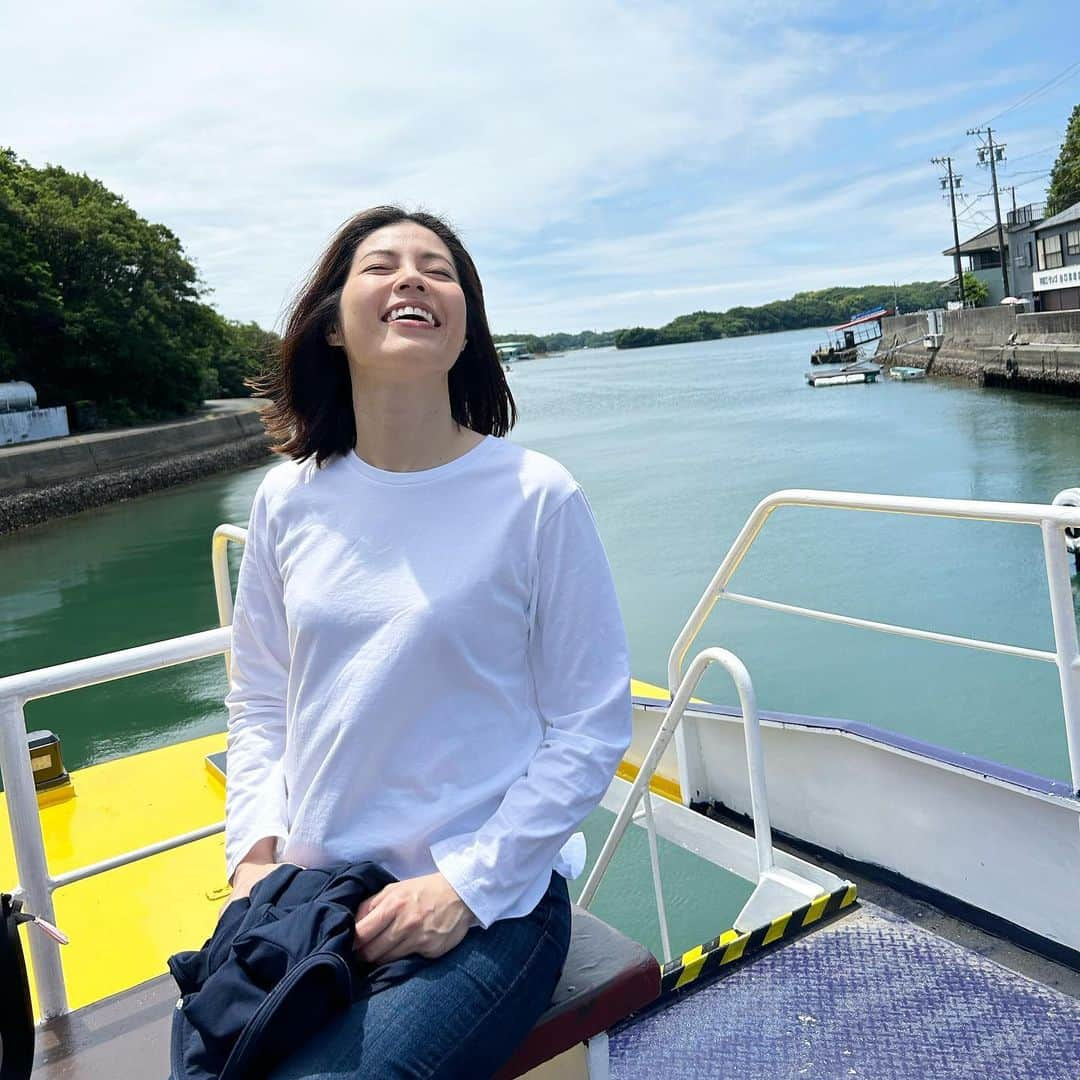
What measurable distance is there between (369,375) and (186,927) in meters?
2.05

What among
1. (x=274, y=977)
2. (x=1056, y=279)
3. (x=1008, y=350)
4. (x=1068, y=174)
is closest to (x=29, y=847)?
(x=274, y=977)

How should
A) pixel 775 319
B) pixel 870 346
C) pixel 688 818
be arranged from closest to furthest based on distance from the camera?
pixel 688 818, pixel 870 346, pixel 775 319

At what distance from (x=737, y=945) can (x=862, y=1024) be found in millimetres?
273

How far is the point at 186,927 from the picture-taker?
2.86 meters

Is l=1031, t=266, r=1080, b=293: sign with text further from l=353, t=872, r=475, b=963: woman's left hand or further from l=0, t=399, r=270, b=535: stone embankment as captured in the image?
l=353, t=872, r=475, b=963: woman's left hand

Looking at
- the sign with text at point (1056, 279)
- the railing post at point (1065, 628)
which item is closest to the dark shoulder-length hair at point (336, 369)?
the railing post at point (1065, 628)

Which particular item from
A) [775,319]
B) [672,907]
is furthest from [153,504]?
[775,319]

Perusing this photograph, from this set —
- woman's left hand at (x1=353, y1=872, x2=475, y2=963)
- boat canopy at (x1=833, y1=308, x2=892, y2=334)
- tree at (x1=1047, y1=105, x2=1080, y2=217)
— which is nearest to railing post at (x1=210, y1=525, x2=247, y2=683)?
woman's left hand at (x1=353, y1=872, x2=475, y2=963)

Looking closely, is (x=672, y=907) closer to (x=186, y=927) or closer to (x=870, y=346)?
(x=186, y=927)

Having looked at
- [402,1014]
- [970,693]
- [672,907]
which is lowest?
[970,693]

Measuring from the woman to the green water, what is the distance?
10.3ft

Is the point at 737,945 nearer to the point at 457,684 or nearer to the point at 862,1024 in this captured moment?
the point at 862,1024

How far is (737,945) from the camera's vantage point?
2053mm

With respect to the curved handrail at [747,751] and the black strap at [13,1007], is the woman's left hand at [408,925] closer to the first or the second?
Answer: the black strap at [13,1007]
